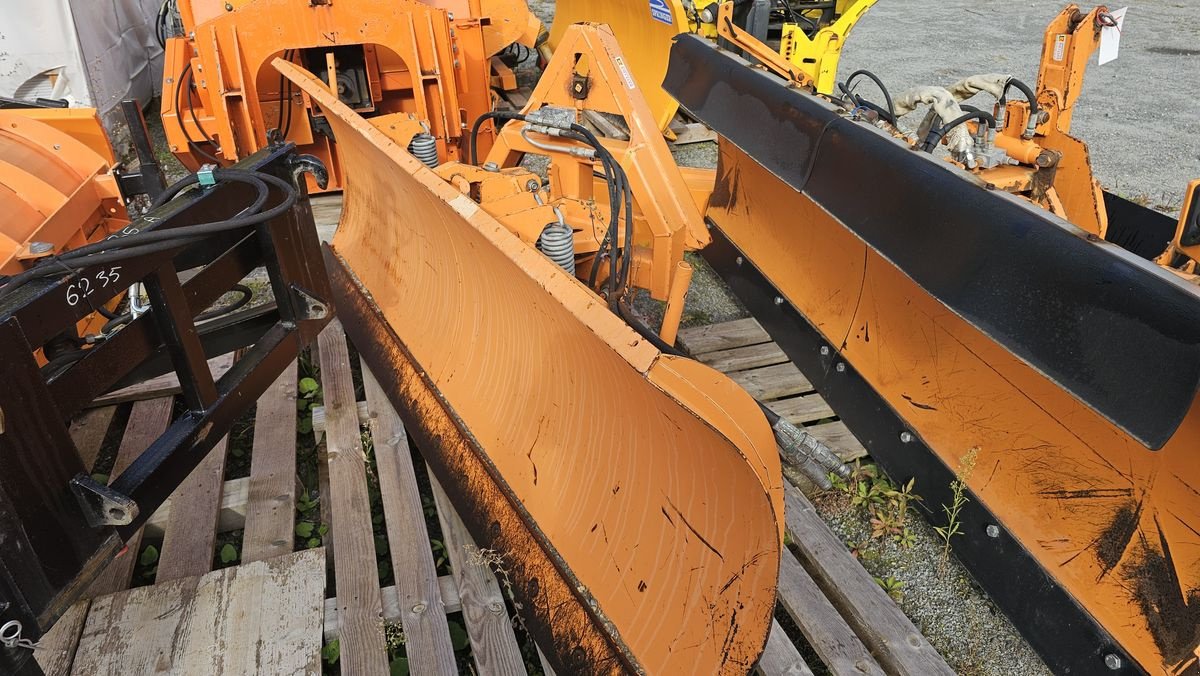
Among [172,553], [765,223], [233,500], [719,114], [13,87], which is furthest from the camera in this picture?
[13,87]

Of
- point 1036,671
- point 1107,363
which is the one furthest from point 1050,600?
point 1107,363

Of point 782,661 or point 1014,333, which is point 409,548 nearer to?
point 782,661

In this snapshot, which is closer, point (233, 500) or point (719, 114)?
point (233, 500)

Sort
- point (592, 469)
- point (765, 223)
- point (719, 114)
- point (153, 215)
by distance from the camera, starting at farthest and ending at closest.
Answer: point (765, 223)
point (719, 114)
point (592, 469)
point (153, 215)

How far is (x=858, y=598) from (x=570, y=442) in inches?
41.1

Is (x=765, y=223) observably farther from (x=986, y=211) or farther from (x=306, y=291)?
(x=306, y=291)

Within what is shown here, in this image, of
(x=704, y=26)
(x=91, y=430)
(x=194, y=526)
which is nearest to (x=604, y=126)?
(x=194, y=526)

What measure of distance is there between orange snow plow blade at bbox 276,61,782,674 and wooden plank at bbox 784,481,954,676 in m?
0.86

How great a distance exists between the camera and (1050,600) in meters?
2.12

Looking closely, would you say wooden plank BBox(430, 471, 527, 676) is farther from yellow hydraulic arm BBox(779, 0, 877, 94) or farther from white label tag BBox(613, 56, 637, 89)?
yellow hydraulic arm BBox(779, 0, 877, 94)

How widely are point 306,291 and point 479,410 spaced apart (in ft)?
2.14

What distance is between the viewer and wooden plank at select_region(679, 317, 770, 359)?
11.7ft

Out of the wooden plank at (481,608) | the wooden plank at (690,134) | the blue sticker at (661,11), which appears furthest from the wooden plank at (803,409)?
the wooden plank at (690,134)

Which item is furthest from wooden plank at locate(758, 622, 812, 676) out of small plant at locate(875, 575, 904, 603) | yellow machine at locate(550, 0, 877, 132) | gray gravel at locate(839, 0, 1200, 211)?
gray gravel at locate(839, 0, 1200, 211)
